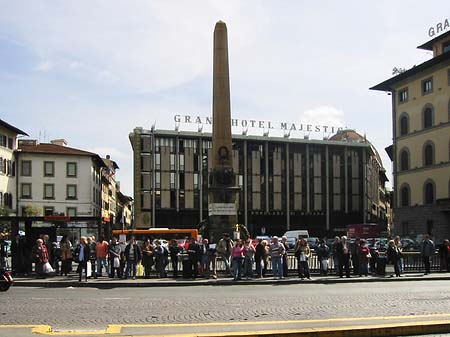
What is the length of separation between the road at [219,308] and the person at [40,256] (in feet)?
13.7

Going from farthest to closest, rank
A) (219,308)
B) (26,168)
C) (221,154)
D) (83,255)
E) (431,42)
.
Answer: (26,168) < (431,42) < (221,154) < (83,255) < (219,308)

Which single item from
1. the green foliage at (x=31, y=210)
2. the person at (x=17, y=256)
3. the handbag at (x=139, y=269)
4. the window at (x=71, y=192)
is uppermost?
the window at (x=71, y=192)

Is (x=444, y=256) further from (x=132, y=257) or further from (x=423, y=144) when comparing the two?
(x=423, y=144)

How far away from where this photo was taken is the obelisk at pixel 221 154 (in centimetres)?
3497

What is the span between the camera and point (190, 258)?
23438 mm

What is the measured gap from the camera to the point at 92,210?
7700cm

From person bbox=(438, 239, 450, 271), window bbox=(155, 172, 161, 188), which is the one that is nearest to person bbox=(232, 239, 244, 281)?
person bbox=(438, 239, 450, 271)

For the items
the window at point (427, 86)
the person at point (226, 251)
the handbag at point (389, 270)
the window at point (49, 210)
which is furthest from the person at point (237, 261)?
the window at point (49, 210)

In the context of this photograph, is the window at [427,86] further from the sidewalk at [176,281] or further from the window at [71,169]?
the window at [71,169]

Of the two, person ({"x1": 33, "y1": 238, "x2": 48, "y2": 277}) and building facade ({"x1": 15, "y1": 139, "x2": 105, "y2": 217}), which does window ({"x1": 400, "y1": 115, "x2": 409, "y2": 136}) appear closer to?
building facade ({"x1": 15, "y1": 139, "x2": 105, "y2": 217})

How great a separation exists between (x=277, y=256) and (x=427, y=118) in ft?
134

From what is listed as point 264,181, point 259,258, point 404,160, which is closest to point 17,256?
point 259,258

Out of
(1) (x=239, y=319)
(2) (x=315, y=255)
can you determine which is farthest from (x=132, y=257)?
(1) (x=239, y=319)

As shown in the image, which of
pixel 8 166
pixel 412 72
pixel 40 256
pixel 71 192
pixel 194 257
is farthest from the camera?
pixel 71 192
